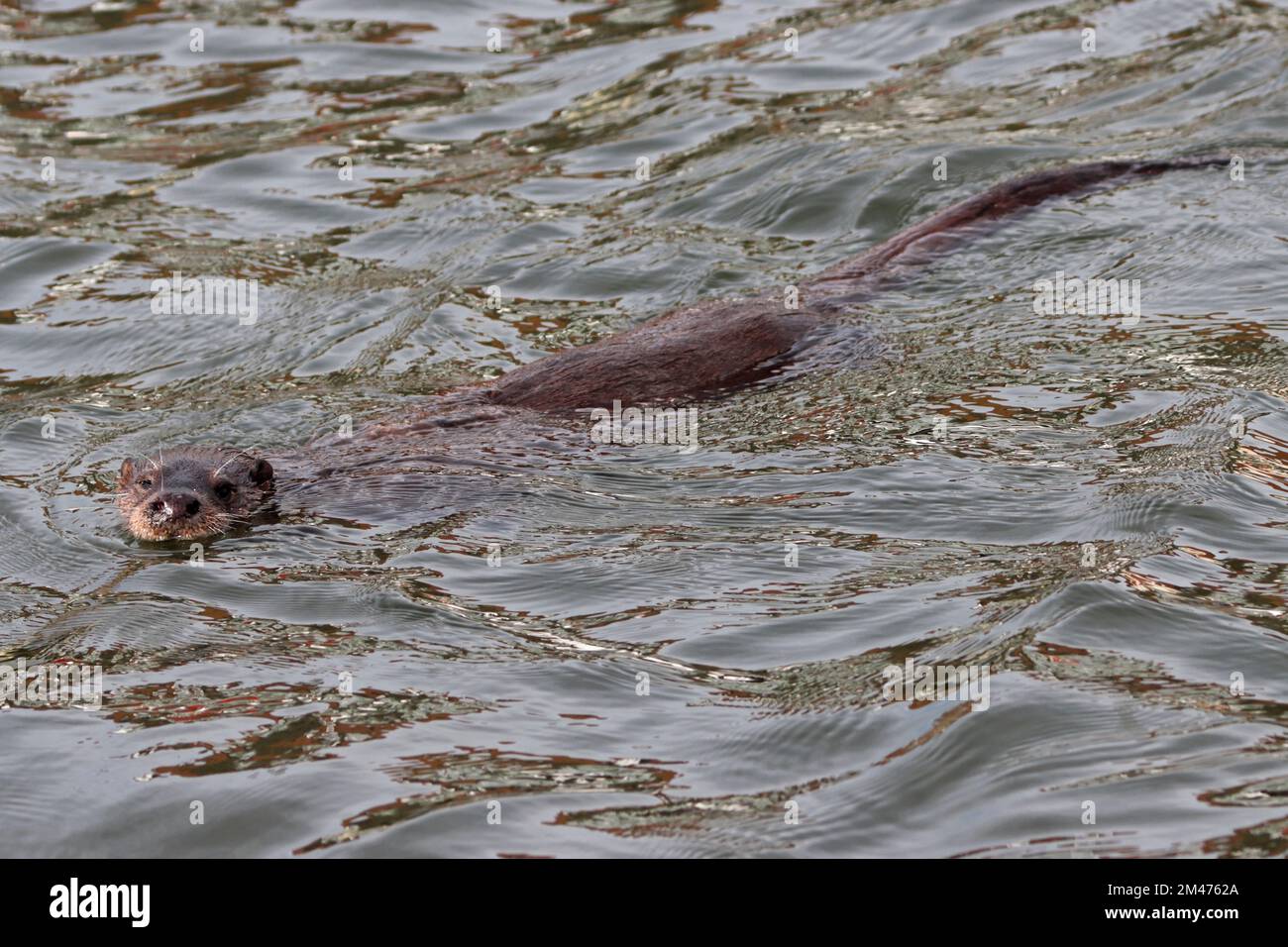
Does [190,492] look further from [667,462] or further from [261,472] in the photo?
[667,462]

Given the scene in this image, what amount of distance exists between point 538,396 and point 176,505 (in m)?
1.52

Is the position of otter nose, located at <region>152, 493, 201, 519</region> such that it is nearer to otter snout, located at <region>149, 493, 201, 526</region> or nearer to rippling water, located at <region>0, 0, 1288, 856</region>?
otter snout, located at <region>149, 493, 201, 526</region>

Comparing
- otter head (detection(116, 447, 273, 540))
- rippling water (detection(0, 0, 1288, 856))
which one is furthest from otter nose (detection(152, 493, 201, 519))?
rippling water (detection(0, 0, 1288, 856))

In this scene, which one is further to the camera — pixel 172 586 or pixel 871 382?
pixel 871 382

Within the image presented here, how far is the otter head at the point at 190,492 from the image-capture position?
6.33 metres

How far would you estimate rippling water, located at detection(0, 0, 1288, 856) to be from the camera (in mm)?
4375

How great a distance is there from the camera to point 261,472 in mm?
6543

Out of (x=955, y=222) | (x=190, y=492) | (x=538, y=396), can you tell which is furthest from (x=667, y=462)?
(x=955, y=222)

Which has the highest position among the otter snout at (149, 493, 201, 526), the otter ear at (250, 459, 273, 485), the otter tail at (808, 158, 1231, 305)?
the otter tail at (808, 158, 1231, 305)
